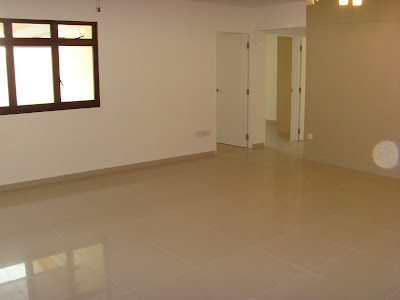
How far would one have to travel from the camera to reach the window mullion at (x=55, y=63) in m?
5.79

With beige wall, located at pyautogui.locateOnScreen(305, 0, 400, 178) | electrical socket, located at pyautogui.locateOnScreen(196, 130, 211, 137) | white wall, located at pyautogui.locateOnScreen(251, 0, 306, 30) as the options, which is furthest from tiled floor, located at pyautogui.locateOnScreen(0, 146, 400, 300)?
white wall, located at pyautogui.locateOnScreen(251, 0, 306, 30)

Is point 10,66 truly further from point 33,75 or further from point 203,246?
point 203,246

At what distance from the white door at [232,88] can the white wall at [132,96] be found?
0.46 metres

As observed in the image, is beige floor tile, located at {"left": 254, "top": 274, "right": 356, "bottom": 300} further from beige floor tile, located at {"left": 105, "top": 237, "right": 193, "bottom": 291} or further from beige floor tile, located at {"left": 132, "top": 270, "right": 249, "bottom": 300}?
beige floor tile, located at {"left": 105, "top": 237, "right": 193, "bottom": 291}

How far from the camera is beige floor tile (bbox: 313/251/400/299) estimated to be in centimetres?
314

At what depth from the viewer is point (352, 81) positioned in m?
6.55

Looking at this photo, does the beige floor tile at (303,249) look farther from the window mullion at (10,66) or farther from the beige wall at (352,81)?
the window mullion at (10,66)

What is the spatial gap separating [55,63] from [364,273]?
457cm

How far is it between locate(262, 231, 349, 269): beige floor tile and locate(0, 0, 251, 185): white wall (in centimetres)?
336

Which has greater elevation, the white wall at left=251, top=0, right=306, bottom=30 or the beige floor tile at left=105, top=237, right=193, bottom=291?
the white wall at left=251, top=0, right=306, bottom=30

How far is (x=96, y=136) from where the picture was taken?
6.35m

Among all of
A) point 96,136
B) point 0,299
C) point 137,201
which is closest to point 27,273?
point 0,299

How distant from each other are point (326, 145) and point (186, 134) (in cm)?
230

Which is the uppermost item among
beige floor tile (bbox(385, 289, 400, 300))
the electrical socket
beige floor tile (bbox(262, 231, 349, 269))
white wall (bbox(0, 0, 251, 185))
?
white wall (bbox(0, 0, 251, 185))
